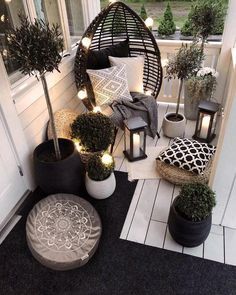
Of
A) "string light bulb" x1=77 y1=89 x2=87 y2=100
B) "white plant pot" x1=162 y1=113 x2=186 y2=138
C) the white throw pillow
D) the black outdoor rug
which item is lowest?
the black outdoor rug

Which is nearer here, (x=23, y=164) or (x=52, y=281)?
(x=52, y=281)

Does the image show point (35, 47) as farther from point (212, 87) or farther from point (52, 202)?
point (212, 87)

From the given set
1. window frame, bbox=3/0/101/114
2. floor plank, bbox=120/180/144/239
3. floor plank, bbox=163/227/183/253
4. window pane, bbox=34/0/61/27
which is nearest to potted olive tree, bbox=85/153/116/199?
floor plank, bbox=120/180/144/239

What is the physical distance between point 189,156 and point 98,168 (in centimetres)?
79

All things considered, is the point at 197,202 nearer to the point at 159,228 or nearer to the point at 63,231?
the point at 159,228

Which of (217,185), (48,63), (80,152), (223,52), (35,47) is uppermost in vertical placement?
(35,47)

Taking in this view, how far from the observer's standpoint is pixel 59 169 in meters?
1.97

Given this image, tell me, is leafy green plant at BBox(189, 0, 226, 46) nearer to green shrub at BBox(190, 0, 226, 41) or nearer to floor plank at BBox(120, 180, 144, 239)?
green shrub at BBox(190, 0, 226, 41)

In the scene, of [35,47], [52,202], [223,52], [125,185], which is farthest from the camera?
[223,52]

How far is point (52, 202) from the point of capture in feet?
6.53

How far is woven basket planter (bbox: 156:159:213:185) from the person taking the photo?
2.11 meters

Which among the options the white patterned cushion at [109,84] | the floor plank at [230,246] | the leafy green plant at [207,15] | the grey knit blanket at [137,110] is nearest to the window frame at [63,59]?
the white patterned cushion at [109,84]

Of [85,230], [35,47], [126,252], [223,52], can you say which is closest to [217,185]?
[126,252]

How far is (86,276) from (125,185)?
85cm
